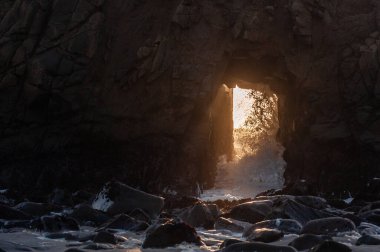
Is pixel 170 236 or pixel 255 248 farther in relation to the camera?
pixel 170 236

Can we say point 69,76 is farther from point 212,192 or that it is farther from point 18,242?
point 18,242

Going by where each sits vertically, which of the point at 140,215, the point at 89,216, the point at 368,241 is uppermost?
the point at 368,241

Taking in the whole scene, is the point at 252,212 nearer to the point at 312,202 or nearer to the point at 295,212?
the point at 295,212

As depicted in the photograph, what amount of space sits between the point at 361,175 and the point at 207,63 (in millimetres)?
6713

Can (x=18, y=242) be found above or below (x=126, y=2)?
below

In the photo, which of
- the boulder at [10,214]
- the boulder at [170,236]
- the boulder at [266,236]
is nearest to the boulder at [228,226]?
the boulder at [266,236]

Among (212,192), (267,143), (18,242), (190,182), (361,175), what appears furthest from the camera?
(267,143)

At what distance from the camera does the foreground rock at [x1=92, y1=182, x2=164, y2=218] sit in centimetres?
1031

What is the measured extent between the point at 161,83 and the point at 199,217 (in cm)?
995

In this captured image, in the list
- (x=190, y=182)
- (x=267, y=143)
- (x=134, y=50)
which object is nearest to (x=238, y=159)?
(x=267, y=143)

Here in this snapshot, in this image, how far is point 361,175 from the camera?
17.7 metres

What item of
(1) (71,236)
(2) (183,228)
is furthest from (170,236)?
(1) (71,236)

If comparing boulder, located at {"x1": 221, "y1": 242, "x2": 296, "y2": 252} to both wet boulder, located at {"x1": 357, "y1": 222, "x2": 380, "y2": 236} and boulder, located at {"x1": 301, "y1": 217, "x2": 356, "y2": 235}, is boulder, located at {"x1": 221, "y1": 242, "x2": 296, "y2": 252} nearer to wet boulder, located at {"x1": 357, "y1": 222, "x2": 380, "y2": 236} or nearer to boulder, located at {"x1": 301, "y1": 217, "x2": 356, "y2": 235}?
boulder, located at {"x1": 301, "y1": 217, "x2": 356, "y2": 235}

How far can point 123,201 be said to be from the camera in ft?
34.1
